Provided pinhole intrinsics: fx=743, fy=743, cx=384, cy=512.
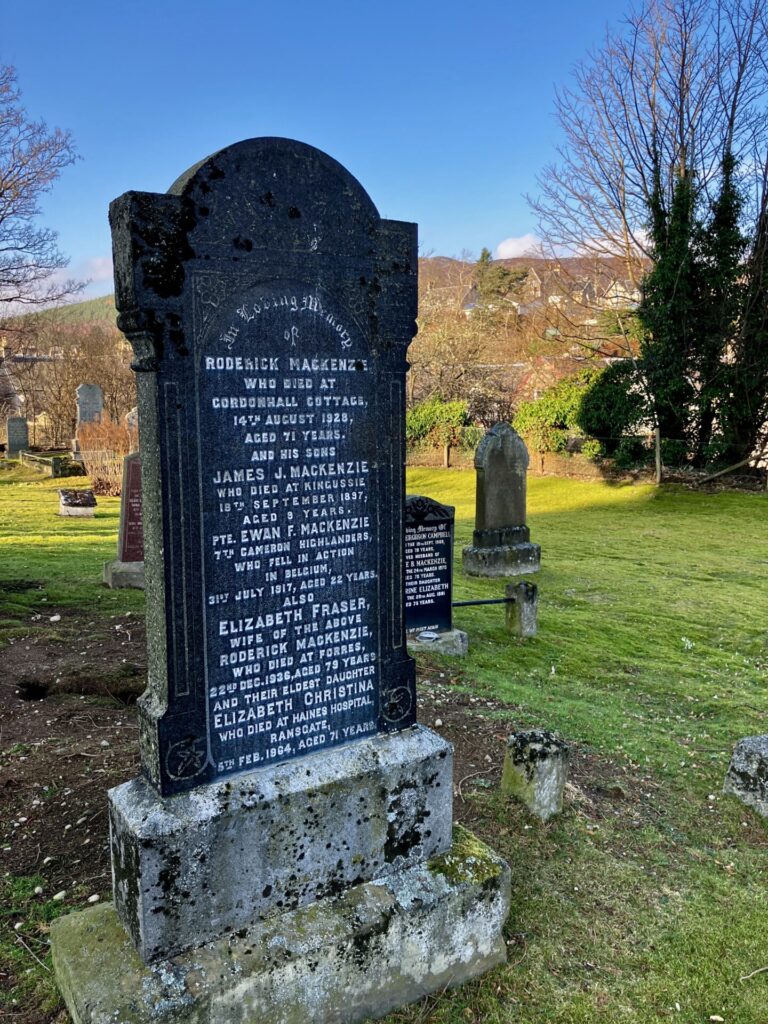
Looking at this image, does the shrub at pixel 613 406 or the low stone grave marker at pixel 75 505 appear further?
the shrub at pixel 613 406

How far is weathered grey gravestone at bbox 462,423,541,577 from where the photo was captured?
12.9m

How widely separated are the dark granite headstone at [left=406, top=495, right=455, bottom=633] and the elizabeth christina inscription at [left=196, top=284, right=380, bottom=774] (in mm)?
5129

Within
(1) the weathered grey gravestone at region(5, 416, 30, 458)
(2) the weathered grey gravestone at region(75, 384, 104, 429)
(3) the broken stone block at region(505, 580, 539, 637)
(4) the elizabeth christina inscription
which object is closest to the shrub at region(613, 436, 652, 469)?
(3) the broken stone block at region(505, 580, 539, 637)

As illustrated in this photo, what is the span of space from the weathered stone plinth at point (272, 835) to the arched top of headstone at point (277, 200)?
2.22 meters

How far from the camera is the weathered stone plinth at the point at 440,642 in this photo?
336 inches

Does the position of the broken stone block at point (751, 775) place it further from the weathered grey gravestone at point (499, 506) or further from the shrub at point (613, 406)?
the shrub at point (613, 406)

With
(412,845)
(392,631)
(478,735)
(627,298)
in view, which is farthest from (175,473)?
(627,298)

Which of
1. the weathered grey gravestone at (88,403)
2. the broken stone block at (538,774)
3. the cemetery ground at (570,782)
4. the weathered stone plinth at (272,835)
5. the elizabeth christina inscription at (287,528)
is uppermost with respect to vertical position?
the weathered grey gravestone at (88,403)

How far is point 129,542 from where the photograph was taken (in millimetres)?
11086

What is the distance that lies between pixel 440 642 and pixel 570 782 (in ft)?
11.3

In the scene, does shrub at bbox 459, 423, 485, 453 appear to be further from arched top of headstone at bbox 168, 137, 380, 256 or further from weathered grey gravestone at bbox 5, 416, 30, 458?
arched top of headstone at bbox 168, 137, 380, 256

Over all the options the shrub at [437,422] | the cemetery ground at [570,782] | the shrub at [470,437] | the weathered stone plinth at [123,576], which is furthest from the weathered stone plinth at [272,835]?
the shrub at [437,422]

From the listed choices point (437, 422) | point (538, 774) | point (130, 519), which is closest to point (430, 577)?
point (538, 774)

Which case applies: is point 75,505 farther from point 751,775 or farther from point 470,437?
point 751,775
